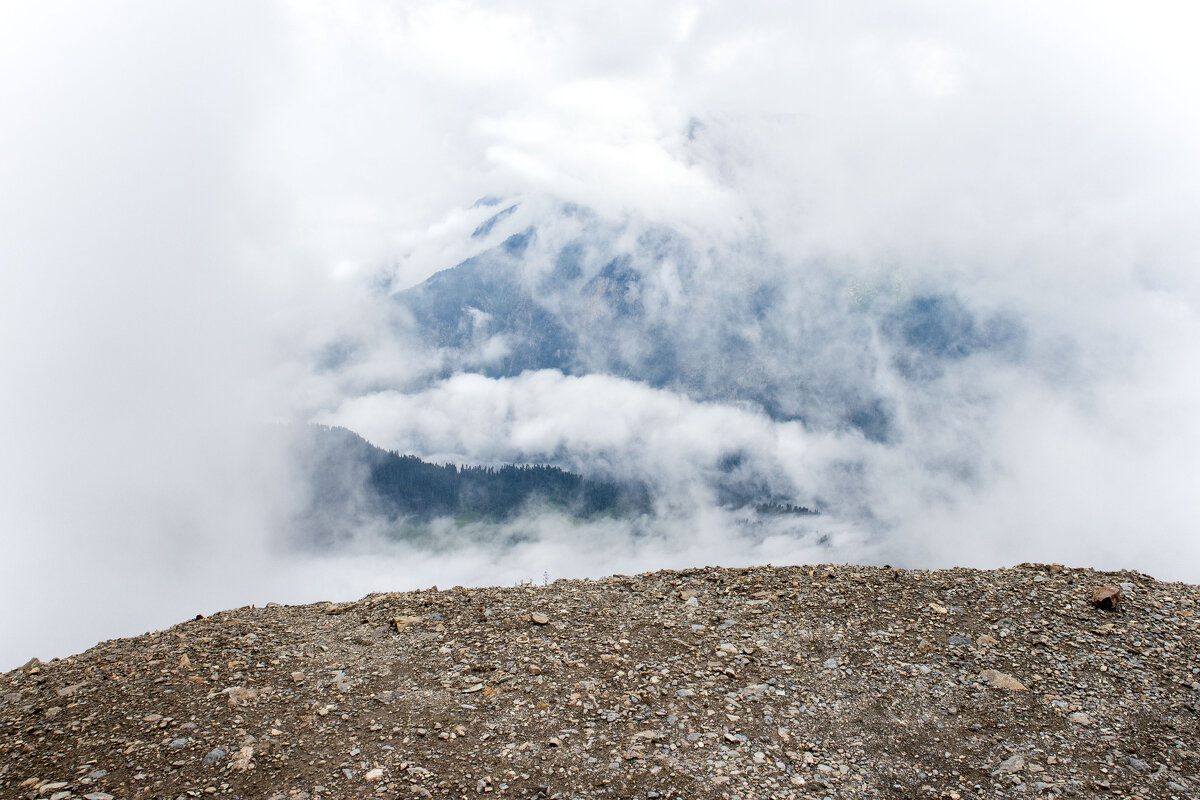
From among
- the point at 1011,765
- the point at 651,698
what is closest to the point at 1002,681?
the point at 1011,765

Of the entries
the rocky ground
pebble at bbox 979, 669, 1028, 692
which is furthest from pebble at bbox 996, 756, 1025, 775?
pebble at bbox 979, 669, 1028, 692

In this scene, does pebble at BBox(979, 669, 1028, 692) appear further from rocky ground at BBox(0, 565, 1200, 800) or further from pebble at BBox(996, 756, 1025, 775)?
pebble at BBox(996, 756, 1025, 775)

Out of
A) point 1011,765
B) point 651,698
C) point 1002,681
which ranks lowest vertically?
point 1011,765

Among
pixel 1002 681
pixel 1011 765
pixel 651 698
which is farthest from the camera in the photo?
pixel 1002 681

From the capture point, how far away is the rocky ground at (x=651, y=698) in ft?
37.0

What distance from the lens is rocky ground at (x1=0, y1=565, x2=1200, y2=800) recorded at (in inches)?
444

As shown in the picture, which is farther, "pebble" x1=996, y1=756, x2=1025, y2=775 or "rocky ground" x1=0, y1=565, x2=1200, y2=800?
"pebble" x1=996, y1=756, x2=1025, y2=775

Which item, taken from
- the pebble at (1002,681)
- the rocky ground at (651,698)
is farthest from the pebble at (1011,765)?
the pebble at (1002,681)

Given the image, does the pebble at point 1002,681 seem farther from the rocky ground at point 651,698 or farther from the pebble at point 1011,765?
the pebble at point 1011,765

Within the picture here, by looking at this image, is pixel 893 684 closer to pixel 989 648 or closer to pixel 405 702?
pixel 989 648

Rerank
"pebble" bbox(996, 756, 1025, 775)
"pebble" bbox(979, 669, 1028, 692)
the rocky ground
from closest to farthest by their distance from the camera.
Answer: the rocky ground < "pebble" bbox(996, 756, 1025, 775) < "pebble" bbox(979, 669, 1028, 692)

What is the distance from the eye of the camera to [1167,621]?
1541 cm

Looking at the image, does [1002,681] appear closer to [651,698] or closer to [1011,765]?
[1011,765]

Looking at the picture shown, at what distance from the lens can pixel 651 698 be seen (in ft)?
44.1
